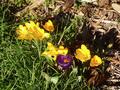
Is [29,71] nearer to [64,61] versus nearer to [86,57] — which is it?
[64,61]

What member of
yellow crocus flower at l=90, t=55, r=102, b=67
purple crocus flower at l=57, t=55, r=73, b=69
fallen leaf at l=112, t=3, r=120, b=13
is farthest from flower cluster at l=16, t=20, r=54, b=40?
fallen leaf at l=112, t=3, r=120, b=13

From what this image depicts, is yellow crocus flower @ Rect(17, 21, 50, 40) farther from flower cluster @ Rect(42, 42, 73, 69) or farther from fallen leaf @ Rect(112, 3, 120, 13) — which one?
fallen leaf @ Rect(112, 3, 120, 13)

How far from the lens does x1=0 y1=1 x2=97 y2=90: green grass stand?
3.12 m

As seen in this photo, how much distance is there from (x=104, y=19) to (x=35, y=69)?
1080mm

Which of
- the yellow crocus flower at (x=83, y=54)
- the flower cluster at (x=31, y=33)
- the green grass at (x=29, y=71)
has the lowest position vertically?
the green grass at (x=29, y=71)

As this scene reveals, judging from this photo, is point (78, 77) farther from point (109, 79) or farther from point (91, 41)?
point (91, 41)

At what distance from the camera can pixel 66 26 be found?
12.5 ft

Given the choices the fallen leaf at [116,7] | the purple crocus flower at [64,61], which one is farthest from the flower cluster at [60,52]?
the fallen leaf at [116,7]

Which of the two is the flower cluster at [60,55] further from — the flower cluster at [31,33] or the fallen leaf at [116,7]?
the fallen leaf at [116,7]

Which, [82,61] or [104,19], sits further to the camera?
[104,19]

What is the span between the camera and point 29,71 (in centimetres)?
319

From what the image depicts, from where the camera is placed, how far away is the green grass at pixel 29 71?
10.2 feet

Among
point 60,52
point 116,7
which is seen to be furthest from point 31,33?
point 116,7

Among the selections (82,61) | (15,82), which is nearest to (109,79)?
(82,61)
